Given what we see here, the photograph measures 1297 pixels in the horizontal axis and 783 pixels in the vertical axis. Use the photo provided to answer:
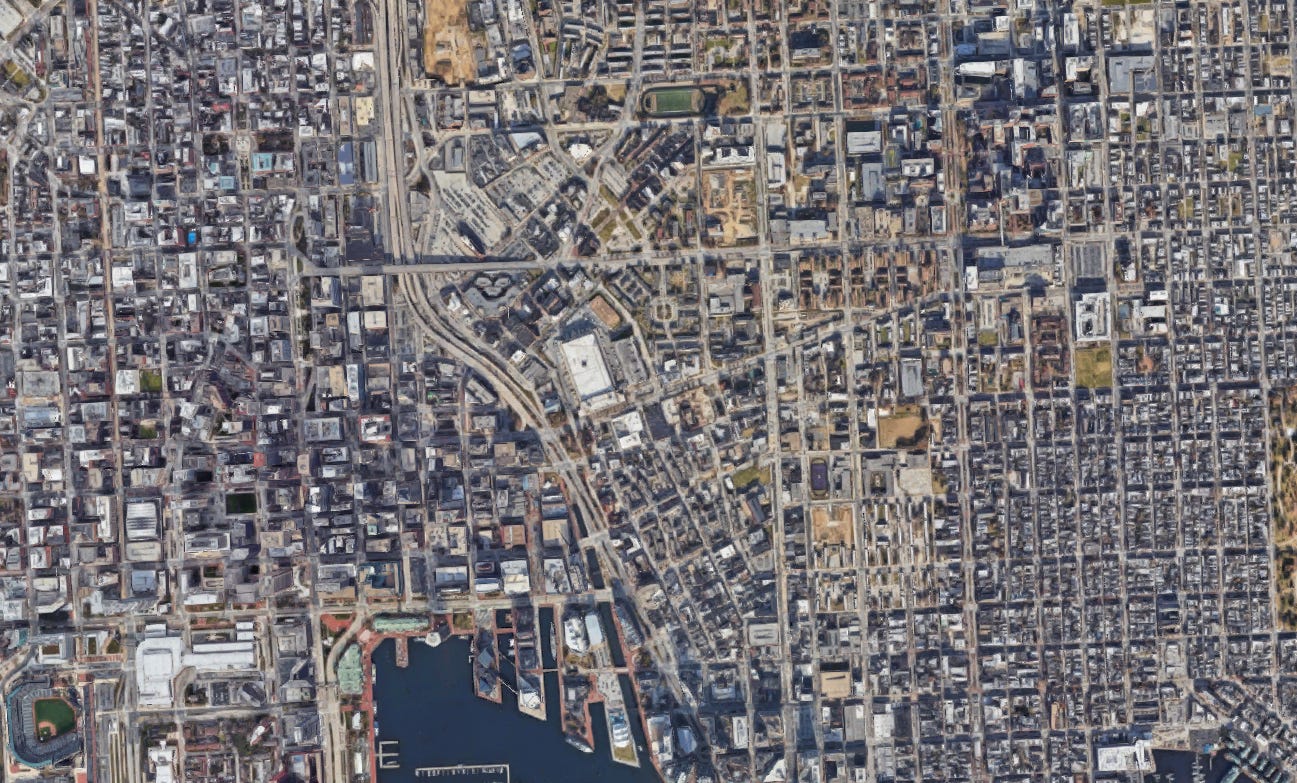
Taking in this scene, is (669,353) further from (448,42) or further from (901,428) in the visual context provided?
(448,42)

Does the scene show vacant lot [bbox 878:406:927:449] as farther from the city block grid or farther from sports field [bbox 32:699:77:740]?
sports field [bbox 32:699:77:740]

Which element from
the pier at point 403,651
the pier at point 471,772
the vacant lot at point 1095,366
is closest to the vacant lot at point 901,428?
the vacant lot at point 1095,366

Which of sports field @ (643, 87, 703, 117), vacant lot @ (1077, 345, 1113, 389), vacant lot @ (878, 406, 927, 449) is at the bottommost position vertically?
vacant lot @ (878, 406, 927, 449)

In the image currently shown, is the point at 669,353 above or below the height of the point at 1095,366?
above

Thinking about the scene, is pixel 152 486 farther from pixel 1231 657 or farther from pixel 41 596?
pixel 1231 657

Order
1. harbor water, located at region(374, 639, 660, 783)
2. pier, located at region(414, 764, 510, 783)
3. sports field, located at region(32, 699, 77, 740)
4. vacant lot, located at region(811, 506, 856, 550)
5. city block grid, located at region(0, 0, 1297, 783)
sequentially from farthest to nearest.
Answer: pier, located at region(414, 764, 510, 783) < harbor water, located at region(374, 639, 660, 783) < sports field, located at region(32, 699, 77, 740) < vacant lot, located at region(811, 506, 856, 550) < city block grid, located at region(0, 0, 1297, 783)

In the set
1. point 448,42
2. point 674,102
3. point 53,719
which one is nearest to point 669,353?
point 674,102

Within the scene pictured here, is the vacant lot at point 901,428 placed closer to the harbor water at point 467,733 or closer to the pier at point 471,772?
the harbor water at point 467,733

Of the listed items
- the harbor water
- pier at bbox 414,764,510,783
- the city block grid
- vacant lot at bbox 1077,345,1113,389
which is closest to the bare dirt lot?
the city block grid
